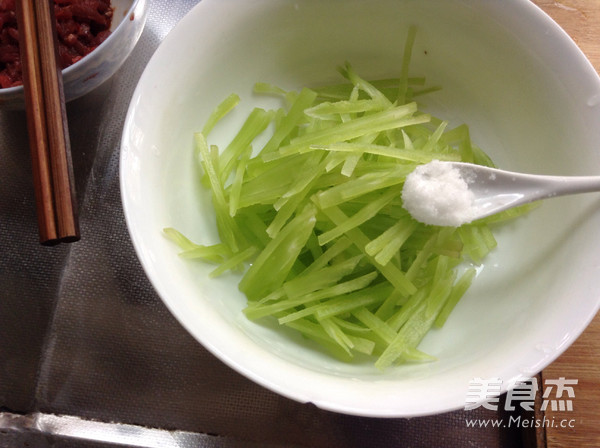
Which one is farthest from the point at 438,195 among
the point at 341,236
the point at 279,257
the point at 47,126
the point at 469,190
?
the point at 47,126

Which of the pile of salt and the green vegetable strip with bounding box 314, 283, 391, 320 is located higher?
the pile of salt

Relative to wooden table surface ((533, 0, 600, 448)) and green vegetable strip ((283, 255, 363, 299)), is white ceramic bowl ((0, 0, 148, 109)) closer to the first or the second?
green vegetable strip ((283, 255, 363, 299))

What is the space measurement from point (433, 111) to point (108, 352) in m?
0.88

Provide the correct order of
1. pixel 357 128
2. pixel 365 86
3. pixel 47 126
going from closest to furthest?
pixel 47 126 < pixel 357 128 < pixel 365 86

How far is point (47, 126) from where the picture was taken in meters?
0.81

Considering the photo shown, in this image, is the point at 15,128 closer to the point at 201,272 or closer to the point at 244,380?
the point at 201,272

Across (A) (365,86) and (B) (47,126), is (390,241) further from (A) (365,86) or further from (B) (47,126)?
(B) (47,126)

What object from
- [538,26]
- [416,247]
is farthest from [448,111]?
[416,247]

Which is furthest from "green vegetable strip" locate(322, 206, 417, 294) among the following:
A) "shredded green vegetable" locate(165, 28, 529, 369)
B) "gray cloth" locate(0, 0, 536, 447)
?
"gray cloth" locate(0, 0, 536, 447)

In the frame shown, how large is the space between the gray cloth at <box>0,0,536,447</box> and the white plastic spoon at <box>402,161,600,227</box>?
0.46 metres

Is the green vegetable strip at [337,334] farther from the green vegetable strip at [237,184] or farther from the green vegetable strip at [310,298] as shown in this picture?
the green vegetable strip at [237,184]

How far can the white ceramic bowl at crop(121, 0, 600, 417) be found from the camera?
0.77 metres

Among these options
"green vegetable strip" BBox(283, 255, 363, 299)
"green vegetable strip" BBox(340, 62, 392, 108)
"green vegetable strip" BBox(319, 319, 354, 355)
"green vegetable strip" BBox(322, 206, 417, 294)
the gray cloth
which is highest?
"green vegetable strip" BBox(340, 62, 392, 108)

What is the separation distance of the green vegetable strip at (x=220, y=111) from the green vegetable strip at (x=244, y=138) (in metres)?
0.04
